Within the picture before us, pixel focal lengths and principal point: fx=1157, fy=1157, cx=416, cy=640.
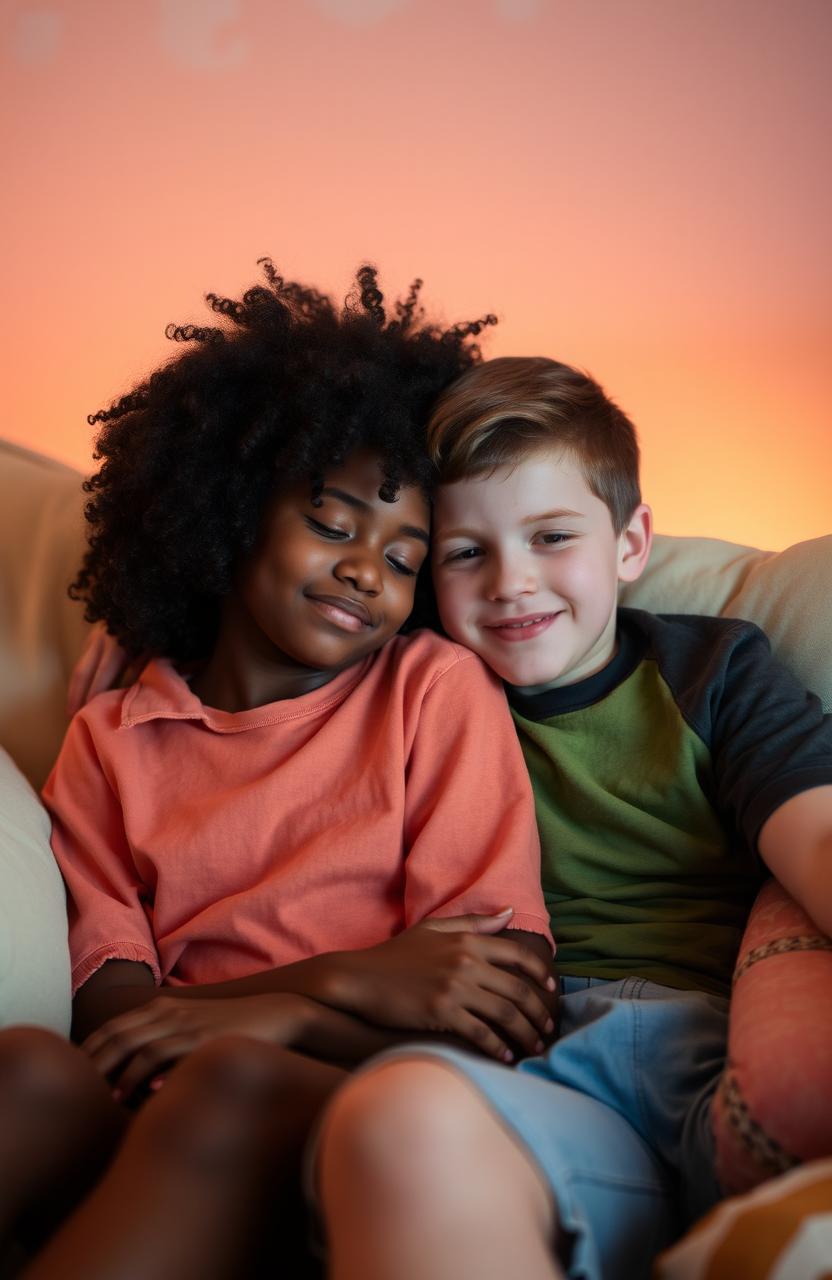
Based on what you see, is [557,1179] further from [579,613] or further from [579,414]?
Result: [579,414]

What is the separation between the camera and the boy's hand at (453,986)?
985mm

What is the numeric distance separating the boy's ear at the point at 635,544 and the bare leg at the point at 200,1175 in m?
0.76

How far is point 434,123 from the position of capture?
228 centimetres

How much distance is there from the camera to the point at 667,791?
118 centimetres

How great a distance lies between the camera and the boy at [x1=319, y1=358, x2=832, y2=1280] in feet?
2.30

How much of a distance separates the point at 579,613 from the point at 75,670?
664mm

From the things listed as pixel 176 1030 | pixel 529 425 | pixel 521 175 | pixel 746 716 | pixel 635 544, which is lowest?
pixel 176 1030

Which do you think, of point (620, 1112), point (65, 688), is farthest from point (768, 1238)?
point (65, 688)

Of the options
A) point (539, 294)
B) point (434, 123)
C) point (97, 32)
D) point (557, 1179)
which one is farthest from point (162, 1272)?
point (97, 32)

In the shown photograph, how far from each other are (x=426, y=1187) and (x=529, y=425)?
829mm

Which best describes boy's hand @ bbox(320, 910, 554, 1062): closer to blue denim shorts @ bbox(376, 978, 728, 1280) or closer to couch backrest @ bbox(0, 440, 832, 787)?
blue denim shorts @ bbox(376, 978, 728, 1280)

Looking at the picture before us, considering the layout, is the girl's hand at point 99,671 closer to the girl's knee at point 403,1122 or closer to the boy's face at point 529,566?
the boy's face at point 529,566

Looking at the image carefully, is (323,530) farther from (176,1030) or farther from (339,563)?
(176,1030)

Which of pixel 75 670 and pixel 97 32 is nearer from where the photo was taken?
pixel 75 670
